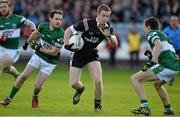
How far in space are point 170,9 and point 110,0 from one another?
290 cm

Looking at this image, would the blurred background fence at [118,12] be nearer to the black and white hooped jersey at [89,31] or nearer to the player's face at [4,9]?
the player's face at [4,9]

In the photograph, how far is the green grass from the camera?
14000mm

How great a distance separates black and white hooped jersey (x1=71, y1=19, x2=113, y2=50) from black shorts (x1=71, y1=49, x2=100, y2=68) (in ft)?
0.45

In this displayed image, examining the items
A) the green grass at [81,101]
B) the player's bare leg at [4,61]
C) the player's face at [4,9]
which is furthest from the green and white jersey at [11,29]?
the green grass at [81,101]

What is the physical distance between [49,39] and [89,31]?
4.12 feet

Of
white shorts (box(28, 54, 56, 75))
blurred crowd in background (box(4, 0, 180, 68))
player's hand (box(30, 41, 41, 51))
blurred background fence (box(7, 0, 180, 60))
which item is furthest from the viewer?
blurred background fence (box(7, 0, 180, 60))

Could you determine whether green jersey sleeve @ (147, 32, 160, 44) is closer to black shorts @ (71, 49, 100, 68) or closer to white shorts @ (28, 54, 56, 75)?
black shorts @ (71, 49, 100, 68)

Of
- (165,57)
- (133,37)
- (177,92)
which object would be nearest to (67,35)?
(165,57)

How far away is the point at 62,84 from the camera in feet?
69.8

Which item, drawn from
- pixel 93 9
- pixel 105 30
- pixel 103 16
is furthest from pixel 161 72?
pixel 93 9

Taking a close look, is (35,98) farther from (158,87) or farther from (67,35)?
(158,87)

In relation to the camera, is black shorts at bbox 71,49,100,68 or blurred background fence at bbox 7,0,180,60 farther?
blurred background fence at bbox 7,0,180,60

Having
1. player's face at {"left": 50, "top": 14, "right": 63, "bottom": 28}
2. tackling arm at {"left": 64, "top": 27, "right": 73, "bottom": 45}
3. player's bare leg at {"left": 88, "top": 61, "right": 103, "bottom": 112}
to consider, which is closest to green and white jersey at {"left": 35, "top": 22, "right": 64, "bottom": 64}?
player's face at {"left": 50, "top": 14, "right": 63, "bottom": 28}

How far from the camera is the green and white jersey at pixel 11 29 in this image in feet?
49.7
